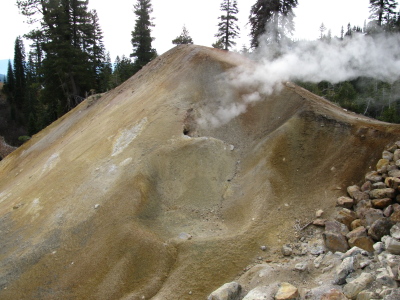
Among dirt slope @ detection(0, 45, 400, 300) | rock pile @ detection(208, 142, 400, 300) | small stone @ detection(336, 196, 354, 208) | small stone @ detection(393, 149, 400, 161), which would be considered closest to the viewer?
rock pile @ detection(208, 142, 400, 300)

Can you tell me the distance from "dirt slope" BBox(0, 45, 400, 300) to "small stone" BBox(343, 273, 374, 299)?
9.86 ft

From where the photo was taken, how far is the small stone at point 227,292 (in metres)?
8.10

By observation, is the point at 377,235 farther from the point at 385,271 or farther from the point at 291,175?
the point at 291,175

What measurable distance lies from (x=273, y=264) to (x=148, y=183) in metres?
5.56

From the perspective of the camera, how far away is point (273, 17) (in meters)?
25.3

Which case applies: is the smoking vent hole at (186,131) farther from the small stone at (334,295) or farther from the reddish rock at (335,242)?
the small stone at (334,295)

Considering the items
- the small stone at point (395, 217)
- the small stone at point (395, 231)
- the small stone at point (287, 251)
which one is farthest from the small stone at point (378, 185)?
the small stone at point (287, 251)

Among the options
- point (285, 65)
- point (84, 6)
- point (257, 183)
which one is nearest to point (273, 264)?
point (257, 183)

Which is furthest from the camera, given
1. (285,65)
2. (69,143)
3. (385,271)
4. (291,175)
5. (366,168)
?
(69,143)

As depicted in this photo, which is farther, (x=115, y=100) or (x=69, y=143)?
(x=115, y=100)

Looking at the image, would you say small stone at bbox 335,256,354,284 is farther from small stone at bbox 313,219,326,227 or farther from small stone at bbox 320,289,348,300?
small stone at bbox 313,219,326,227

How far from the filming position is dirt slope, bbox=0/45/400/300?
9.67m

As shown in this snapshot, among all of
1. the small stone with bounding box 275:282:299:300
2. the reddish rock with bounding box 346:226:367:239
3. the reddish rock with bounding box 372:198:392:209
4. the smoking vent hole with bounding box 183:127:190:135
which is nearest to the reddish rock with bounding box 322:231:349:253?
the reddish rock with bounding box 346:226:367:239

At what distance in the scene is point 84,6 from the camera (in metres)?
32.2
